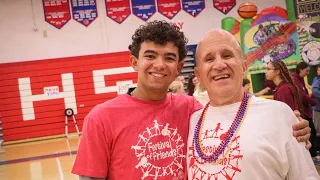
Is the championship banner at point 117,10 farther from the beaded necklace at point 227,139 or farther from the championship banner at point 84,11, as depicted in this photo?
the beaded necklace at point 227,139

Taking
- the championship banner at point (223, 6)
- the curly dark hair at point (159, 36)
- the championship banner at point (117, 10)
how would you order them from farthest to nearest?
the championship banner at point (223, 6) < the championship banner at point (117, 10) < the curly dark hair at point (159, 36)

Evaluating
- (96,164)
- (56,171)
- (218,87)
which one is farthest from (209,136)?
(56,171)

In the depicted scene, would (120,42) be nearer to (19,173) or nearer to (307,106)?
(19,173)

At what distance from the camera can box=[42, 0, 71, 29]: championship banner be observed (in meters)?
12.3

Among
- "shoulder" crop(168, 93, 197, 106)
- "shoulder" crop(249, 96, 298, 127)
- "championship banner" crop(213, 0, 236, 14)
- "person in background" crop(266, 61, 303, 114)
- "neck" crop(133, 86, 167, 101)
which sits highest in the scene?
"championship banner" crop(213, 0, 236, 14)

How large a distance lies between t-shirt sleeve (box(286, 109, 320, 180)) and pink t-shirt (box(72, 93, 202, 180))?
1.79 feet

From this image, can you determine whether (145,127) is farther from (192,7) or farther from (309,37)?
(192,7)

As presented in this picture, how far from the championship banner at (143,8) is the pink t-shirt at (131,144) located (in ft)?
37.5

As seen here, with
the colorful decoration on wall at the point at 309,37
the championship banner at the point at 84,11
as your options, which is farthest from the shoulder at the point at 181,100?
the championship banner at the point at 84,11

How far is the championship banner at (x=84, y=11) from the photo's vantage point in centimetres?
1262

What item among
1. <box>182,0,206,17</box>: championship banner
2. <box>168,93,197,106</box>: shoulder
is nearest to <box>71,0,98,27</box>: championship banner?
<box>182,0,206,17</box>: championship banner

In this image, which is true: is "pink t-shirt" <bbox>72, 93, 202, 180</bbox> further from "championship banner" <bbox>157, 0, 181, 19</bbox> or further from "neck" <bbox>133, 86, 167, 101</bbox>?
"championship banner" <bbox>157, 0, 181, 19</bbox>

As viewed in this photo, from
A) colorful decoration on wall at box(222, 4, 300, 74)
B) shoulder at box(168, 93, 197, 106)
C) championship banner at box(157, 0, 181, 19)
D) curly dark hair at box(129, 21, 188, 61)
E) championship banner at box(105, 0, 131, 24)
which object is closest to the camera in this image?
curly dark hair at box(129, 21, 188, 61)

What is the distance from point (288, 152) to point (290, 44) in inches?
315
